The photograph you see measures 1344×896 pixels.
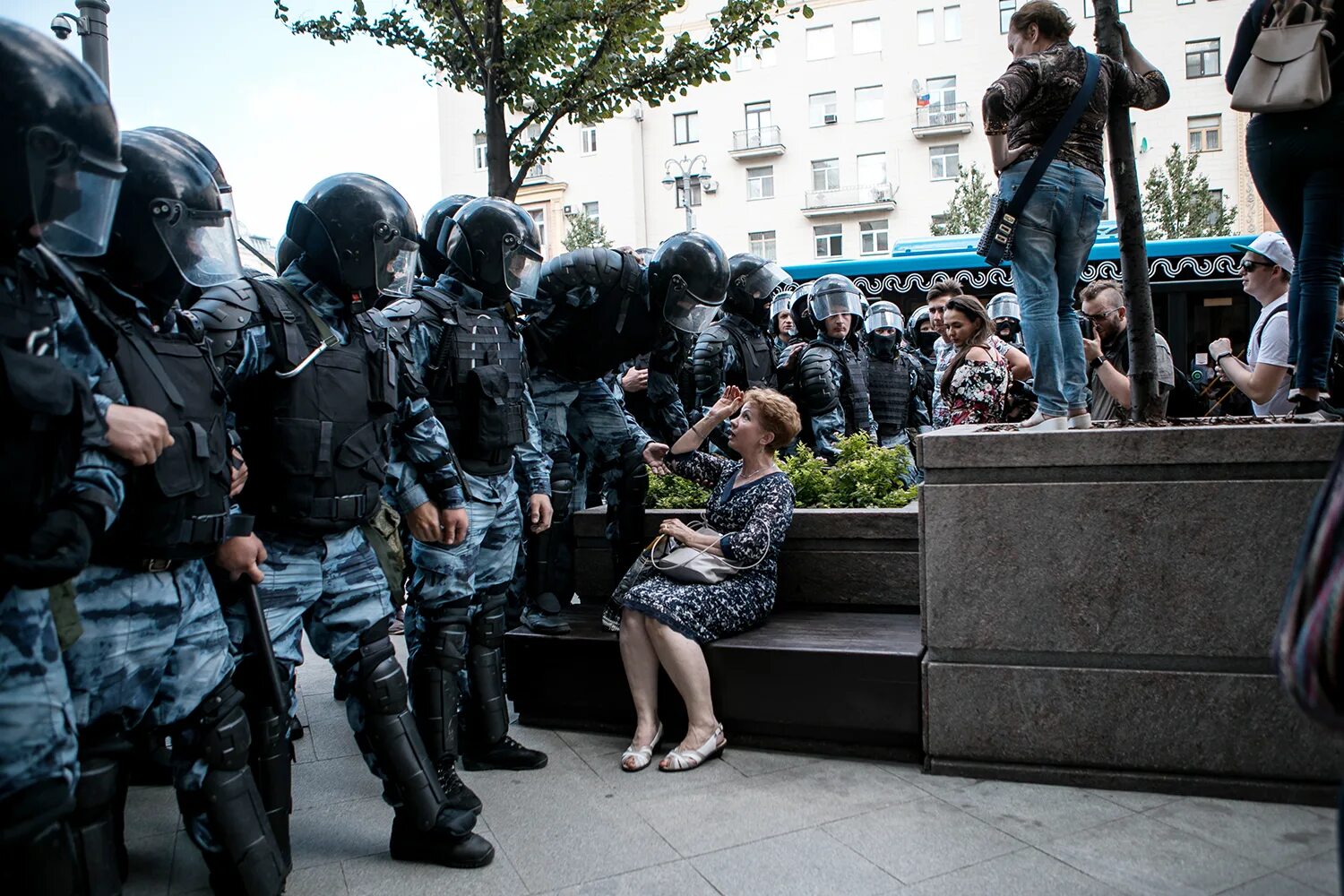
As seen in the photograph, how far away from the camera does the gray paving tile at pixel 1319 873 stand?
9.23 ft

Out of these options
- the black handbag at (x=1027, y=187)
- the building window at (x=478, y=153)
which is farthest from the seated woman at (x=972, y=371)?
the building window at (x=478, y=153)

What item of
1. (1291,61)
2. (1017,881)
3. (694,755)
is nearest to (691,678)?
(694,755)

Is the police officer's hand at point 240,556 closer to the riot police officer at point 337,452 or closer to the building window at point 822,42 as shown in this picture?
the riot police officer at point 337,452

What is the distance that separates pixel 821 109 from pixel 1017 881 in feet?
124

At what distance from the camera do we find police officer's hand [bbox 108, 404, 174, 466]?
7.25ft

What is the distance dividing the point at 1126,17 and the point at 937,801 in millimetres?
36513

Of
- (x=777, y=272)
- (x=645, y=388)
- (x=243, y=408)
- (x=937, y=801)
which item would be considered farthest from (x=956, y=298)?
(x=243, y=408)

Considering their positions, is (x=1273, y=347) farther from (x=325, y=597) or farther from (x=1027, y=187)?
(x=325, y=597)

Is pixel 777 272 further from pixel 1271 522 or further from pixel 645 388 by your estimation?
pixel 1271 522

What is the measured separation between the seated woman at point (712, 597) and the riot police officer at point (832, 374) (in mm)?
2431

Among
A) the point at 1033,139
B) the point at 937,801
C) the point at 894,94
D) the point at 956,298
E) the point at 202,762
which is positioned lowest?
the point at 937,801

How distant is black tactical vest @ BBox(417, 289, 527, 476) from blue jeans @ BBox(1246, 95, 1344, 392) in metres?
2.97

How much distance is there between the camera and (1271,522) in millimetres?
3336

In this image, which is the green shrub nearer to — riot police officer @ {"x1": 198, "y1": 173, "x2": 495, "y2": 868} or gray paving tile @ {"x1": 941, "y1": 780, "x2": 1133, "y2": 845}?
gray paving tile @ {"x1": 941, "y1": 780, "x2": 1133, "y2": 845}
